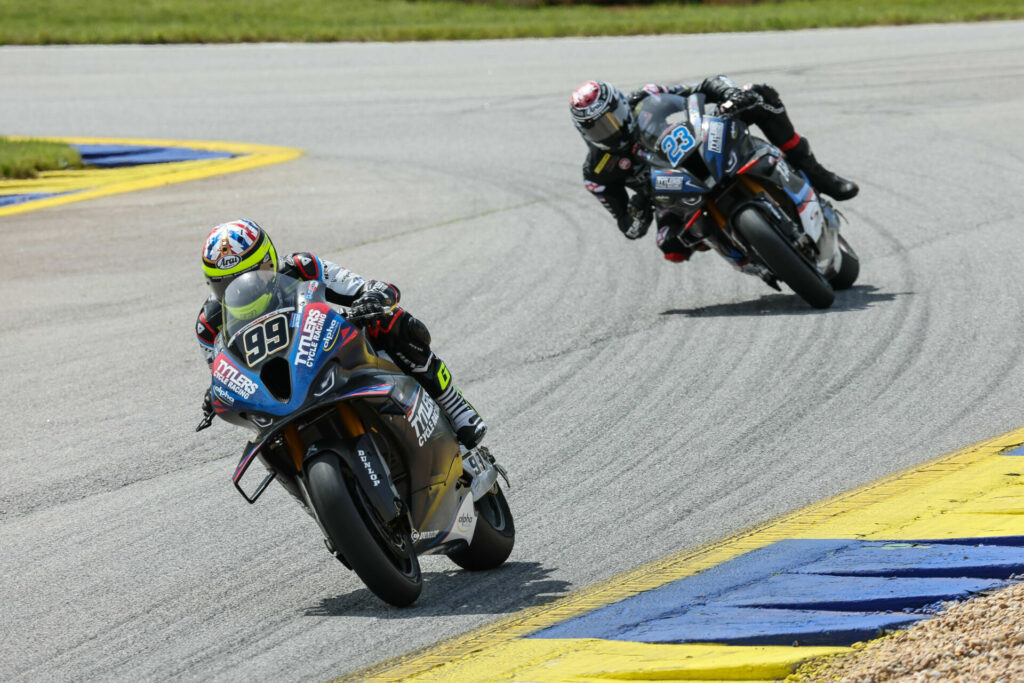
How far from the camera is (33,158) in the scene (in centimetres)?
1697

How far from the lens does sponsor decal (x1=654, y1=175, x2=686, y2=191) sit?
9.52 meters

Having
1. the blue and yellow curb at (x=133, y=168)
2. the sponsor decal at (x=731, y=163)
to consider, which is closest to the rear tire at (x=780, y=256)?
the sponsor decal at (x=731, y=163)

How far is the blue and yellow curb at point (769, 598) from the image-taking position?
4.25 meters

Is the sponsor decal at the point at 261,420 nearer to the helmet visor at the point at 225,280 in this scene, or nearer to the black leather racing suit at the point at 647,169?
the helmet visor at the point at 225,280

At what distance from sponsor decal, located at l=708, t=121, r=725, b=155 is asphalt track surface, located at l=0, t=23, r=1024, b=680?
1182 mm

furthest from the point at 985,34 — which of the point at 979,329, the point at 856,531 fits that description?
the point at 856,531

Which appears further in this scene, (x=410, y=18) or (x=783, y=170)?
(x=410, y=18)

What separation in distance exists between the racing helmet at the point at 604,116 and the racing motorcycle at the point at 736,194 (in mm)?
125

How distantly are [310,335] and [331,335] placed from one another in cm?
9

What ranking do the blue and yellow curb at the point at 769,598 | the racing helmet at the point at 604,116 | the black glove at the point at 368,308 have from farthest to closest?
the racing helmet at the point at 604,116, the black glove at the point at 368,308, the blue and yellow curb at the point at 769,598

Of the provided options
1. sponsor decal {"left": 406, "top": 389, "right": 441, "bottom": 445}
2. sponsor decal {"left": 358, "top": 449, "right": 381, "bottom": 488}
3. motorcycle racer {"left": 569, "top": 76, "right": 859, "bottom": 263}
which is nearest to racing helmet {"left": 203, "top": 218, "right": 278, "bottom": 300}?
sponsor decal {"left": 406, "top": 389, "right": 441, "bottom": 445}

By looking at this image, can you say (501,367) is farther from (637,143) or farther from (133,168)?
(133,168)

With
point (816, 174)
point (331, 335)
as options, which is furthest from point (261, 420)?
point (816, 174)

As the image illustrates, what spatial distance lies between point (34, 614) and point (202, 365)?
3.97 meters
